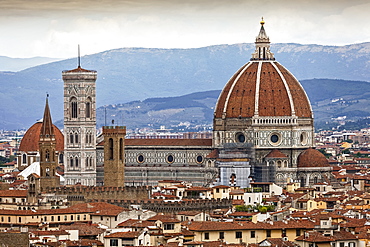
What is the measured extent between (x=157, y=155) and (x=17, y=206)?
160ft

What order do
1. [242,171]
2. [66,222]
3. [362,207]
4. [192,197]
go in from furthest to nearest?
[242,171] < [192,197] < [362,207] < [66,222]

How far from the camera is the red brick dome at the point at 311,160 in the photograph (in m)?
137

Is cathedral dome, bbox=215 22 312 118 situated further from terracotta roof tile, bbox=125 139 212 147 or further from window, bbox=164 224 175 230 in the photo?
window, bbox=164 224 175 230

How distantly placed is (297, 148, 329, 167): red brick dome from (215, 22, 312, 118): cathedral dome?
392 cm

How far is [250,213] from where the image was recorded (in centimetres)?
8600

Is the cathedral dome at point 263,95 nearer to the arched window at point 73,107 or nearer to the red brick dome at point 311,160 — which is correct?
the red brick dome at point 311,160

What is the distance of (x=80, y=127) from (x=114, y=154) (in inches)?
397

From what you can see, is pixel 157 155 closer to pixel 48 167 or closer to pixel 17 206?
pixel 48 167

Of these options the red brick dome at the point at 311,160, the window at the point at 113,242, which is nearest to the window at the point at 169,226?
the window at the point at 113,242

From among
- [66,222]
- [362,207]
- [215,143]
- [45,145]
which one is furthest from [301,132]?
[66,222]

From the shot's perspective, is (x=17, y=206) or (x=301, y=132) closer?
(x=17, y=206)

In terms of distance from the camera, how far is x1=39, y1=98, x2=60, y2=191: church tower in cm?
11638

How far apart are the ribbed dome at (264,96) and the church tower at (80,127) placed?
12525mm

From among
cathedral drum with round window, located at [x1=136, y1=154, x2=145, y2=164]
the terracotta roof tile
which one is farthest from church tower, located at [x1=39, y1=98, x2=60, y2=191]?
the terracotta roof tile
